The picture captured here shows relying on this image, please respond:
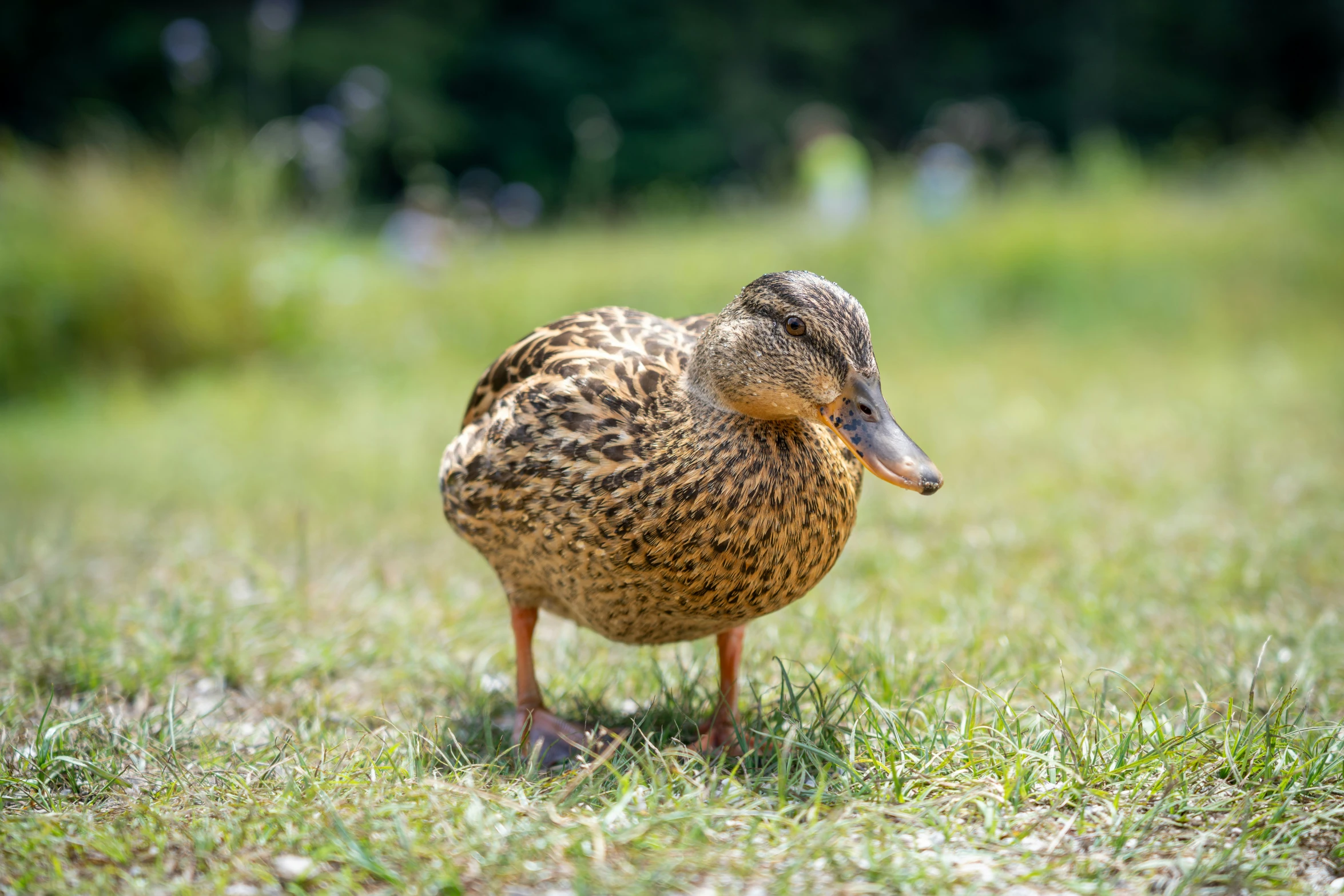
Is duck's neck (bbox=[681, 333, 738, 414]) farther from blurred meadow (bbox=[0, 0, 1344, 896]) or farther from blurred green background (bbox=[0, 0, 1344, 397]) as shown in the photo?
blurred green background (bbox=[0, 0, 1344, 397])

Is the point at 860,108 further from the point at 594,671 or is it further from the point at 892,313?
the point at 594,671

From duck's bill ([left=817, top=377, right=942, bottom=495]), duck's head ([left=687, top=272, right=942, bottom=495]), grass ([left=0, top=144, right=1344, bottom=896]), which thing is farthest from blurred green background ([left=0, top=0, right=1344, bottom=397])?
duck's bill ([left=817, top=377, right=942, bottom=495])

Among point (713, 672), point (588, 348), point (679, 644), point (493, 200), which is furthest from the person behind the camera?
point (493, 200)

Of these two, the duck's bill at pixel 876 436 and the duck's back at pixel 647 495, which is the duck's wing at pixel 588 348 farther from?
the duck's bill at pixel 876 436

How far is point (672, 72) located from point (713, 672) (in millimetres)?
21555

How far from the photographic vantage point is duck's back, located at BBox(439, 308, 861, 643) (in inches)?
79.2

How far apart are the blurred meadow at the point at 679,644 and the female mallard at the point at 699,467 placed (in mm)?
289

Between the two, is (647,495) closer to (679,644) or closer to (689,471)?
(689,471)

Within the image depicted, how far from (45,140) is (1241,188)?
56.1 ft

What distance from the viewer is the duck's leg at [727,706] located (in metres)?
2.19

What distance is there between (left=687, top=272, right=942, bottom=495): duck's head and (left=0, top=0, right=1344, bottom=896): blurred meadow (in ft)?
1.84

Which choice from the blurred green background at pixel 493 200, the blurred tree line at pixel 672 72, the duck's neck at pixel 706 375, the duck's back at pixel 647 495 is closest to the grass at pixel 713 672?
the duck's back at pixel 647 495

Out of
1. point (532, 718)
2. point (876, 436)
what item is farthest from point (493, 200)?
point (876, 436)

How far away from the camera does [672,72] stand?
22.6 meters
